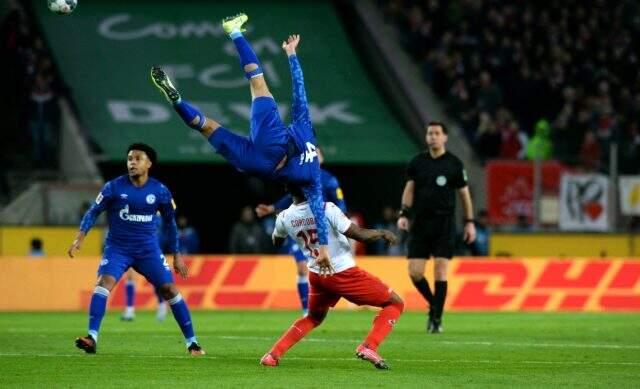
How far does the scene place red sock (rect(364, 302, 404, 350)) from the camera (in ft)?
45.4

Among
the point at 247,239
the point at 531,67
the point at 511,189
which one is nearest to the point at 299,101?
the point at 247,239

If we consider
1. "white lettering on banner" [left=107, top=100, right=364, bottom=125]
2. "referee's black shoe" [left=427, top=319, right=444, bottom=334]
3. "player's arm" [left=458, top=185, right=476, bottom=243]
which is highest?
"white lettering on banner" [left=107, top=100, right=364, bottom=125]

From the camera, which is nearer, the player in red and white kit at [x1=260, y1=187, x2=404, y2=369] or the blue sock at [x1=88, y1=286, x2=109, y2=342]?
the player in red and white kit at [x1=260, y1=187, x2=404, y2=369]

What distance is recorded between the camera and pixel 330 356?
15453 mm

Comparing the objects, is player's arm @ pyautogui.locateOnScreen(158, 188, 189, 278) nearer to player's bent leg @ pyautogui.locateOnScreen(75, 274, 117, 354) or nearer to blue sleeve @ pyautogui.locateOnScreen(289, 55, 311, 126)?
player's bent leg @ pyautogui.locateOnScreen(75, 274, 117, 354)

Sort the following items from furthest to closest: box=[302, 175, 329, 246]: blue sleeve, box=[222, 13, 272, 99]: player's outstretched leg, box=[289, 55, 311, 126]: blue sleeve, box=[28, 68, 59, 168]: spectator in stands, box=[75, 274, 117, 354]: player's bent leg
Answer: box=[28, 68, 59, 168]: spectator in stands < box=[75, 274, 117, 354]: player's bent leg < box=[222, 13, 272, 99]: player's outstretched leg < box=[289, 55, 311, 126]: blue sleeve < box=[302, 175, 329, 246]: blue sleeve

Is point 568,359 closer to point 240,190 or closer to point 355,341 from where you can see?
point 355,341

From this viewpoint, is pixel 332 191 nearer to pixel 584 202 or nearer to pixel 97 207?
pixel 97 207

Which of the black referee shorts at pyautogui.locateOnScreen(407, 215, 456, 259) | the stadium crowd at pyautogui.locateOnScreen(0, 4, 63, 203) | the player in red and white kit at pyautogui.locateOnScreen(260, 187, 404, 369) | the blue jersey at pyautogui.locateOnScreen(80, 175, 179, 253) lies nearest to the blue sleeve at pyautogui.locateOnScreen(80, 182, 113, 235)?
the blue jersey at pyautogui.locateOnScreen(80, 175, 179, 253)

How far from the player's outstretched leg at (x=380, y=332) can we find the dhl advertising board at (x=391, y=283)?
14756 mm

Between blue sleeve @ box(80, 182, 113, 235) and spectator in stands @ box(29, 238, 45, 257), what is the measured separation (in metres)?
13.5

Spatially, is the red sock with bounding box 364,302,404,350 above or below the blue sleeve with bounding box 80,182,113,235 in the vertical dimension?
below

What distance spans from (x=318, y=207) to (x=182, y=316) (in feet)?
8.75

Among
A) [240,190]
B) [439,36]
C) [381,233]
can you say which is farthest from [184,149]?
[381,233]
